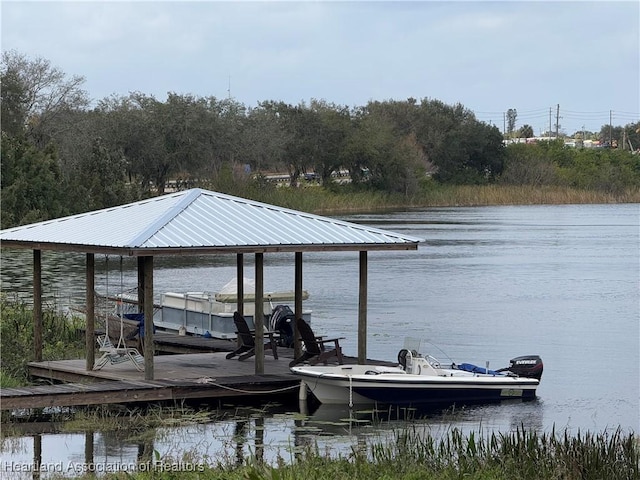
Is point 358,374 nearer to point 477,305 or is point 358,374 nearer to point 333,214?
point 477,305

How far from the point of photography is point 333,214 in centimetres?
8219

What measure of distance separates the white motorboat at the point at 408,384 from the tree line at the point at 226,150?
37.0 meters

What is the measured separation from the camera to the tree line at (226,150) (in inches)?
2426

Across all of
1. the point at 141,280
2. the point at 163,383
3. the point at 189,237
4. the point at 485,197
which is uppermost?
the point at 189,237

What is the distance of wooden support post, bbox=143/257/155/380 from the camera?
18.8m

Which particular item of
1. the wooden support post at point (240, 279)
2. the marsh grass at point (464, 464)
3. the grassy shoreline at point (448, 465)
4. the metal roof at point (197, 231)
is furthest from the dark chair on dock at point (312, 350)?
the marsh grass at point (464, 464)

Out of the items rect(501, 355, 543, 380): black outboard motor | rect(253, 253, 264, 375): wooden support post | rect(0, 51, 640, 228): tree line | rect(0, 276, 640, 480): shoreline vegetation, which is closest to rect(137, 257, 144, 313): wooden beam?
rect(253, 253, 264, 375): wooden support post

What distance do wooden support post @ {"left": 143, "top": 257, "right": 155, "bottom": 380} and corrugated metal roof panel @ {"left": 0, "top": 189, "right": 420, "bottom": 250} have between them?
0.58 metres

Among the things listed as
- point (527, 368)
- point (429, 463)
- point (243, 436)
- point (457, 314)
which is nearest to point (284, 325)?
point (527, 368)

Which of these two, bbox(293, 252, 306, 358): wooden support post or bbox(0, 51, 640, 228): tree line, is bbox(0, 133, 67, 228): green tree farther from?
bbox(293, 252, 306, 358): wooden support post

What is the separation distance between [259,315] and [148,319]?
5.81ft

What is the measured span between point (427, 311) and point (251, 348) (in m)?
15.3

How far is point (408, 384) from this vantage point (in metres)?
19.3

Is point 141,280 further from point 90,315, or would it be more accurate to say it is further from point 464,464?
point 464,464
